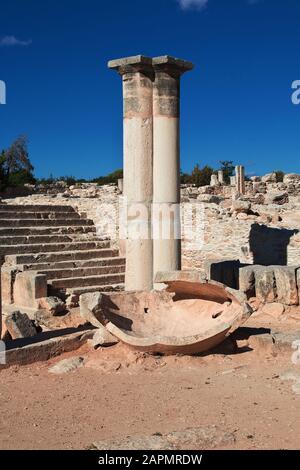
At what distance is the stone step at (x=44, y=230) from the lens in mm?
13395

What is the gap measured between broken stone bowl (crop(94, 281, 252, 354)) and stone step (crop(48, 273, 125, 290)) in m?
5.09

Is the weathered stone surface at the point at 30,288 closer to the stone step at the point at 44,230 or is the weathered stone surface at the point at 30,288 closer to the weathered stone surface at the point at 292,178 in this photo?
the stone step at the point at 44,230

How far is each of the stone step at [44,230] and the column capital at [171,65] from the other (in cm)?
654

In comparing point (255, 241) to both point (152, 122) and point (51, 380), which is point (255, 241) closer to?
point (152, 122)

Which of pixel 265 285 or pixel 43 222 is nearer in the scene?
pixel 265 285

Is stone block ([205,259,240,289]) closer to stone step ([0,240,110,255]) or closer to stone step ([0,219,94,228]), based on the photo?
stone step ([0,240,110,255])

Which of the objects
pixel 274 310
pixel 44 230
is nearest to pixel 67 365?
pixel 274 310

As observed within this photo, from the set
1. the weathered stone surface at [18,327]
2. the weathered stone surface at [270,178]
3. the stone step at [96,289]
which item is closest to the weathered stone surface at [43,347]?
the weathered stone surface at [18,327]

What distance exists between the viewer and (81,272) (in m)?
12.6

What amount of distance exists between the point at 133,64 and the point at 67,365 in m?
5.00

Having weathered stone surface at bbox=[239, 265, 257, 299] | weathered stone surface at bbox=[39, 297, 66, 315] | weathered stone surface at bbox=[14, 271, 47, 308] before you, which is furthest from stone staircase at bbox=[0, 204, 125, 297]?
weathered stone surface at bbox=[239, 265, 257, 299]

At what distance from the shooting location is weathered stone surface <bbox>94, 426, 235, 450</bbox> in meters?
3.79

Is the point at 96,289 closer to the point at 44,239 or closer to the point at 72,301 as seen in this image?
the point at 72,301

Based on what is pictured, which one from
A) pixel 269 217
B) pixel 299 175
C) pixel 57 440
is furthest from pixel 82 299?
pixel 299 175
